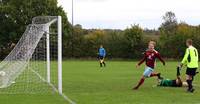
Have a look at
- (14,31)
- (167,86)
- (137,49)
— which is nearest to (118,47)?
(137,49)

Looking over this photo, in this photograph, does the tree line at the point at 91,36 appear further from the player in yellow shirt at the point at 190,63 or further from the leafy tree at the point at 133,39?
the player in yellow shirt at the point at 190,63

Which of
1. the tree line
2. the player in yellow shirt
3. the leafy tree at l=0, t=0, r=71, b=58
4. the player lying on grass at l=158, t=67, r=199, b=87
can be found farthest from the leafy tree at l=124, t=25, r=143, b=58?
the player in yellow shirt

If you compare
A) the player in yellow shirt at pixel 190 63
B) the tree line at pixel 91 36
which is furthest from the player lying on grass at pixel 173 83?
the tree line at pixel 91 36

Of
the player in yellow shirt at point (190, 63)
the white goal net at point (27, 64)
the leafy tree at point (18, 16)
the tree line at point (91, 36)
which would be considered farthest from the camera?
the leafy tree at point (18, 16)

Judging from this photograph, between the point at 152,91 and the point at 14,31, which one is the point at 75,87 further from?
the point at 14,31

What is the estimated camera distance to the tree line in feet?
228

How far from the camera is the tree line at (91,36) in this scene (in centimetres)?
6950

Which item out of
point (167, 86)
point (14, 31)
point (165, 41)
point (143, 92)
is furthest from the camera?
point (14, 31)

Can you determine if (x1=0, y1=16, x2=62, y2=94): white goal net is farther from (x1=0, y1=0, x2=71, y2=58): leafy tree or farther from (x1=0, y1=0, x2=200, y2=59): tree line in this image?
(x1=0, y1=0, x2=71, y2=58): leafy tree

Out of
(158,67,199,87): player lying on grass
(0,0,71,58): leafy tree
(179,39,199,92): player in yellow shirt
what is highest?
(0,0,71,58): leafy tree

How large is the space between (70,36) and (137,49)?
9.54 metres

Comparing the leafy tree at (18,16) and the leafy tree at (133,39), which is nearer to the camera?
the leafy tree at (133,39)

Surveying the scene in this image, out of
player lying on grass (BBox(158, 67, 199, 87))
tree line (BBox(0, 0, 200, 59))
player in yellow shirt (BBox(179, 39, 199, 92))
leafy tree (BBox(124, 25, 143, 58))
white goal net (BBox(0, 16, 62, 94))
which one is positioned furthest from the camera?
leafy tree (BBox(124, 25, 143, 58))

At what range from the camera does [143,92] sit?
19891 mm
